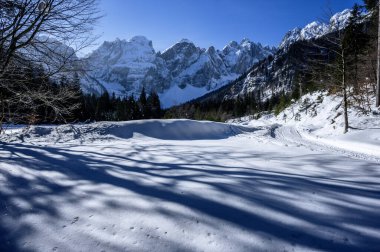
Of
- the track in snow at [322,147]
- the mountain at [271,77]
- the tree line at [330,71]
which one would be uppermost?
the mountain at [271,77]

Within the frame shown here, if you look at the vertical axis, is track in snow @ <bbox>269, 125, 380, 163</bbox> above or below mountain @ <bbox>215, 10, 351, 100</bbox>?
below

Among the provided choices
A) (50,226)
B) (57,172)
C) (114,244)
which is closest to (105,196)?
(50,226)

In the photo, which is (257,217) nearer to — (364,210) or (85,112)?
(364,210)

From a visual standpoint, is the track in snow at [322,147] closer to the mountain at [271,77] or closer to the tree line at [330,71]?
the tree line at [330,71]

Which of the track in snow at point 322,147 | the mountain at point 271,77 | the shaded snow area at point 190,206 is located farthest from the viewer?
the mountain at point 271,77

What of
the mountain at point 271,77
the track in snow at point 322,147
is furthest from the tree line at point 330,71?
the track in snow at point 322,147

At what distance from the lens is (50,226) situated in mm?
2586

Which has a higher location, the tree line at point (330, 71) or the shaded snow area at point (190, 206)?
the tree line at point (330, 71)

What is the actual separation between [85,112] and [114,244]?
A: 61.3 meters

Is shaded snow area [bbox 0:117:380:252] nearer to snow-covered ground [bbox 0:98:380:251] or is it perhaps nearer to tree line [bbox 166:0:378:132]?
snow-covered ground [bbox 0:98:380:251]

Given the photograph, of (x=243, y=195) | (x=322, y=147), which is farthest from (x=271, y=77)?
(x=243, y=195)

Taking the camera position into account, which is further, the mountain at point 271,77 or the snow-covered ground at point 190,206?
the mountain at point 271,77

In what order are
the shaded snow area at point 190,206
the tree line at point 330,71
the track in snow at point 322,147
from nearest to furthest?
A: the shaded snow area at point 190,206
the track in snow at point 322,147
the tree line at point 330,71

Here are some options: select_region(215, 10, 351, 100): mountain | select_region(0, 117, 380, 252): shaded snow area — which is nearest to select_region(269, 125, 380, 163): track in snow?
select_region(0, 117, 380, 252): shaded snow area
